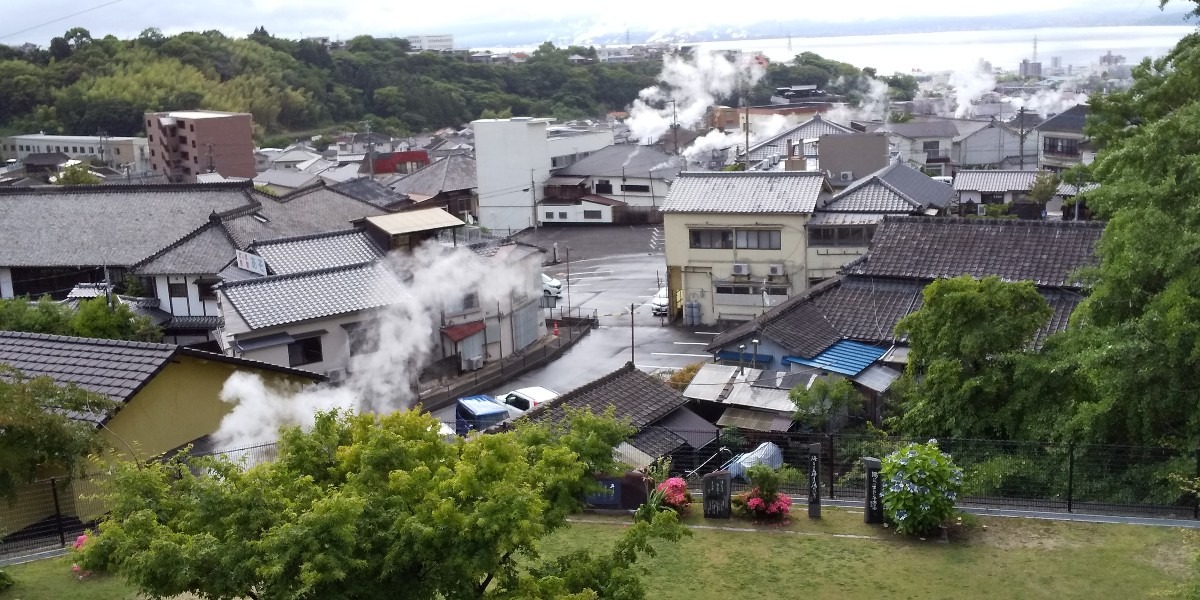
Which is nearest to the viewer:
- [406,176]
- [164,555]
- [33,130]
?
[164,555]

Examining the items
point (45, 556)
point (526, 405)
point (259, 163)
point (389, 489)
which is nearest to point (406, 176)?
point (259, 163)

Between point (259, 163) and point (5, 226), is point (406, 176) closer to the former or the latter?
point (259, 163)

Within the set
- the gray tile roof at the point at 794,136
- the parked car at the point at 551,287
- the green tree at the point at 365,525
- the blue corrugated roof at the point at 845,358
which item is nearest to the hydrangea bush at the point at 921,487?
the green tree at the point at 365,525

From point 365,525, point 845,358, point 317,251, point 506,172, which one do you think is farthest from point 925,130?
point 365,525


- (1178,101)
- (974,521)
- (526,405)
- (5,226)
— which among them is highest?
(1178,101)

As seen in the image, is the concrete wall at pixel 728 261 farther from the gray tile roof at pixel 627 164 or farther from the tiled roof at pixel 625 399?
the gray tile roof at pixel 627 164

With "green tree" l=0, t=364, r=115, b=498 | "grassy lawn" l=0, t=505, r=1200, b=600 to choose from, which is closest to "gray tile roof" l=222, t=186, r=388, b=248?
"green tree" l=0, t=364, r=115, b=498

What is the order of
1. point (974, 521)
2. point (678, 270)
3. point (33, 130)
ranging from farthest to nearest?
point (33, 130), point (678, 270), point (974, 521)

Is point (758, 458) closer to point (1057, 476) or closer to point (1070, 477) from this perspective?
point (1057, 476)
